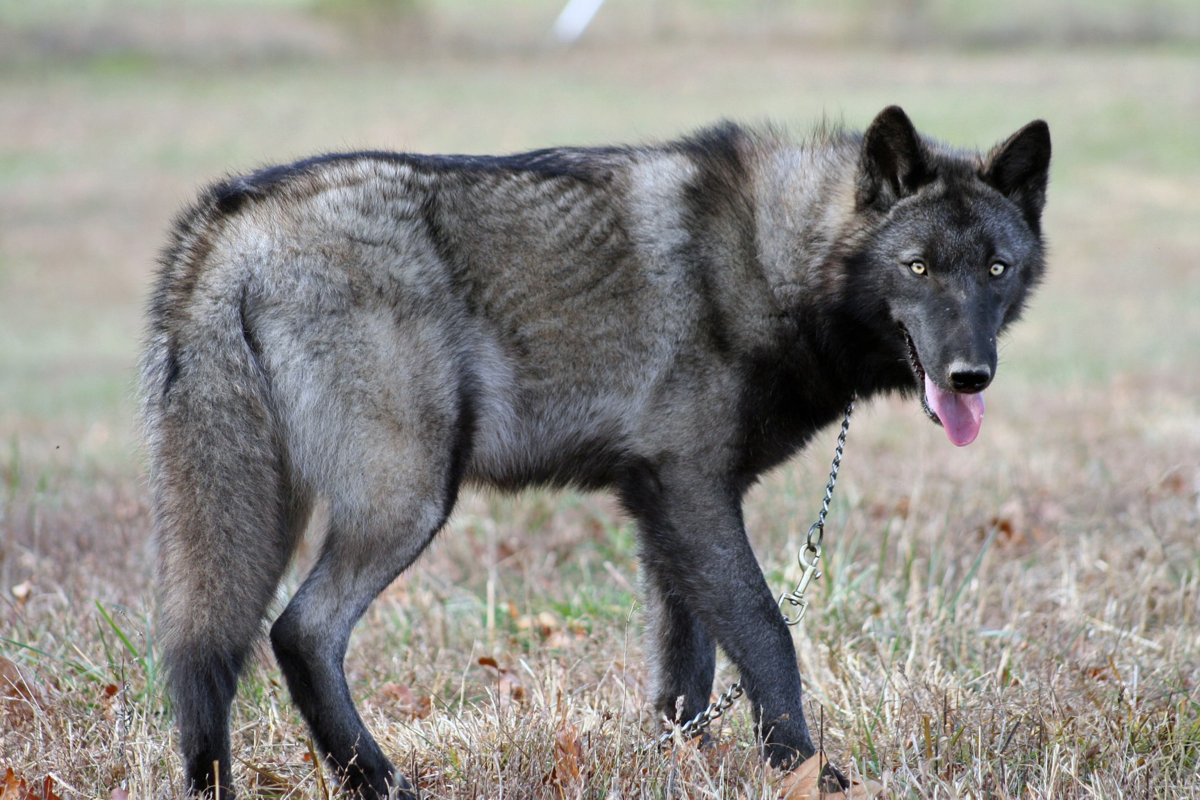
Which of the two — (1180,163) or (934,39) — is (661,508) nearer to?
(1180,163)

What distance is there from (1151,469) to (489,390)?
4890mm

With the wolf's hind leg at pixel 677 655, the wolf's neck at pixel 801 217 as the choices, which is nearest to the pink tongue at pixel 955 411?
the wolf's neck at pixel 801 217

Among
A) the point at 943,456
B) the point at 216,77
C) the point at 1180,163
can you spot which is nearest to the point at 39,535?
the point at 943,456

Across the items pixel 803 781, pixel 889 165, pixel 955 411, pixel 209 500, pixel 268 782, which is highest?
pixel 889 165

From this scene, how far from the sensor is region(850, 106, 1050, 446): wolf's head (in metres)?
3.51

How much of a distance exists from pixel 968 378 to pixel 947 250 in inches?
17.4

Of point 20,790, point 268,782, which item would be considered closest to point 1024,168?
point 268,782

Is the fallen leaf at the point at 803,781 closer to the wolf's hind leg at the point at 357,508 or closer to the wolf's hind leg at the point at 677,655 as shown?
the wolf's hind leg at the point at 677,655

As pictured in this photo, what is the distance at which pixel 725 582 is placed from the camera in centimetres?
358

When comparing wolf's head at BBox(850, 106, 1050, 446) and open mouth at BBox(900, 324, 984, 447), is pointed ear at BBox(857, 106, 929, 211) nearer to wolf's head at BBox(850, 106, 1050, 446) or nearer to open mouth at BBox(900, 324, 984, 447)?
wolf's head at BBox(850, 106, 1050, 446)

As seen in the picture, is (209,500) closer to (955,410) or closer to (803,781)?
(803,781)

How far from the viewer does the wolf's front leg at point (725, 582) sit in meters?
3.51

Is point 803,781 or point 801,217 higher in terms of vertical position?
point 801,217

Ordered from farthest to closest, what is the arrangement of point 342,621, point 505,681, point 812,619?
point 812,619 < point 505,681 < point 342,621
